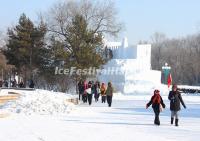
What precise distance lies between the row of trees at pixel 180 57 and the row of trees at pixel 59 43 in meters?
39.0

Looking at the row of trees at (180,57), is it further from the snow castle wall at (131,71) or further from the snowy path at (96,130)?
the snowy path at (96,130)

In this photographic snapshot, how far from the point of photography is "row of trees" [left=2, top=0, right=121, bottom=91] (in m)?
55.0

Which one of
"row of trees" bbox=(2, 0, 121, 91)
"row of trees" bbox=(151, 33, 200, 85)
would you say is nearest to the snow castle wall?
"row of trees" bbox=(2, 0, 121, 91)

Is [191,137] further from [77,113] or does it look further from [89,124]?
[77,113]

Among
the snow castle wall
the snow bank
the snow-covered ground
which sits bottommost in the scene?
the snow-covered ground

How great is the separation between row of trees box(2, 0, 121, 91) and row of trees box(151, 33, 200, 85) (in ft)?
128

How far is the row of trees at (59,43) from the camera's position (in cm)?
5497

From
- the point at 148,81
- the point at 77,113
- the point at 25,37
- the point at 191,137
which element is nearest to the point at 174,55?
the point at 148,81

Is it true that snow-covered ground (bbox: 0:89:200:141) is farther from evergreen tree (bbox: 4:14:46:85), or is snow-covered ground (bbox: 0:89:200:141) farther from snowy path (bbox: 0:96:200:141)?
evergreen tree (bbox: 4:14:46:85)

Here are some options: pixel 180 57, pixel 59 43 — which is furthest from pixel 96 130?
pixel 180 57

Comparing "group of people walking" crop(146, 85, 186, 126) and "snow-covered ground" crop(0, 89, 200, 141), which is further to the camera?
"group of people walking" crop(146, 85, 186, 126)

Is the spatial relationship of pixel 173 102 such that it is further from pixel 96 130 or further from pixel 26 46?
pixel 26 46

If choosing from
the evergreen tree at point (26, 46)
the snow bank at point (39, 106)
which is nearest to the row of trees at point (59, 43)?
the evergreen tree at point (26, 46)

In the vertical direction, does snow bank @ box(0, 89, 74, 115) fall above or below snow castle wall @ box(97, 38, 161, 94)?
below
